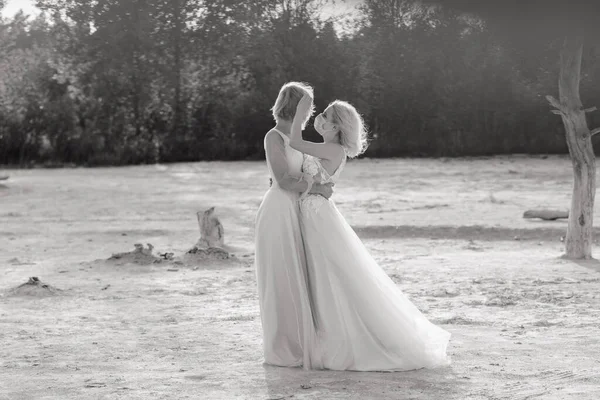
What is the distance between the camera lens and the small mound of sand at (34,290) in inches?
345

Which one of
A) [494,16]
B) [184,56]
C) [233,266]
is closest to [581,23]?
[494,16]

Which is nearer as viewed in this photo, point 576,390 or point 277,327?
point 576,390

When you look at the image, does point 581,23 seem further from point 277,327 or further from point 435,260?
→ point 435,260

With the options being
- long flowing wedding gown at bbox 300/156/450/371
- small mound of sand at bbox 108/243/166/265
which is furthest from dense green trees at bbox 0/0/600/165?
long flowing wedding gown at bbox 300/156/450/371

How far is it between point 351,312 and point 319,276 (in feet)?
0.90

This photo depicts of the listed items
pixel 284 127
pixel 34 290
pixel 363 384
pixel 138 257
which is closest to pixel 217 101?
pixel 138 257

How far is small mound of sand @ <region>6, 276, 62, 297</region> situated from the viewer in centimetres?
877

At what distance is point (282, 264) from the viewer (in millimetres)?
5355

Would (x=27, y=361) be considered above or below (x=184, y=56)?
below

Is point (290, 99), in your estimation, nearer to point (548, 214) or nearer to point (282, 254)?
point (282, 254)

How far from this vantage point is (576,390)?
4793 millimetres

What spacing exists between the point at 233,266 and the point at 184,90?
870 inches

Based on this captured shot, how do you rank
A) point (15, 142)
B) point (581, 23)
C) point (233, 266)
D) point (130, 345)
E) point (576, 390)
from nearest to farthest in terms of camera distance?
1. point (581, 23)
2. point (576, 390)
3. point (130, 345)
4. point (233, 266)
5. point (15, 142)

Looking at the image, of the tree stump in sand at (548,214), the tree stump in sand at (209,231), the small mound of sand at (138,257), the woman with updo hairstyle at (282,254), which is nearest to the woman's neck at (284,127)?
the woman with updo hairstyle at (282,254)
